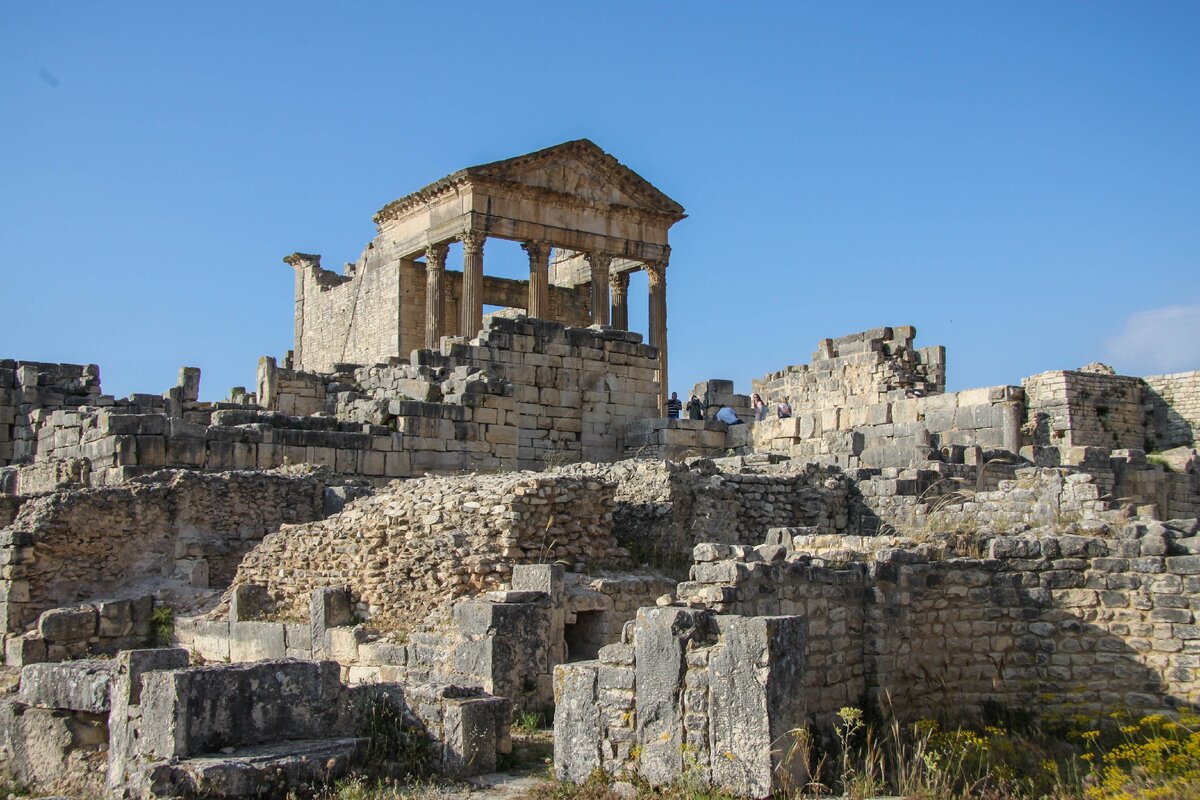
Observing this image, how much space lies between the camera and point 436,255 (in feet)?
110

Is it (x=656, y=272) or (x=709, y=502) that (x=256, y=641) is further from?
(x=656, y=272)

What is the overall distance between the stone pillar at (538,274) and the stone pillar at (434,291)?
2222 mm

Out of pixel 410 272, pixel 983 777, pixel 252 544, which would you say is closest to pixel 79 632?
pixel 252 544

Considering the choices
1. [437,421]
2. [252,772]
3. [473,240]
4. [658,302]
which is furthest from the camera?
[658,302]

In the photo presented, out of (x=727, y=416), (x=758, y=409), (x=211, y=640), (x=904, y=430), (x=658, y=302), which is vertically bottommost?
(x=211, y=640)

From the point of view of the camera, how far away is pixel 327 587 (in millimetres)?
10758

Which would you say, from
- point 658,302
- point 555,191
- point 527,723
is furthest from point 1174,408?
point 527,723

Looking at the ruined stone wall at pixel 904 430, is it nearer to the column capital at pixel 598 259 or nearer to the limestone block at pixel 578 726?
the limestone block at pixel 578 726

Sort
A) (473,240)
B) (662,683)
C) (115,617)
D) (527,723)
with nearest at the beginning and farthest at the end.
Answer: (662,683), (527,723), (115,617), (473,240)

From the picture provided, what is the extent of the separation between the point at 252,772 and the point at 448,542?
11.5ft

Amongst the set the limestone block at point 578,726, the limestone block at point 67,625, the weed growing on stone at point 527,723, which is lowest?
the weed growing on stone at point 527,723

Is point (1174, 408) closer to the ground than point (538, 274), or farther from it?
closer to the ground

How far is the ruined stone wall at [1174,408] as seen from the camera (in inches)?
1161

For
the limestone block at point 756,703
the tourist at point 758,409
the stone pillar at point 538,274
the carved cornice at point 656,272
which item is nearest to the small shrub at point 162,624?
the limestone block at point 756,703
